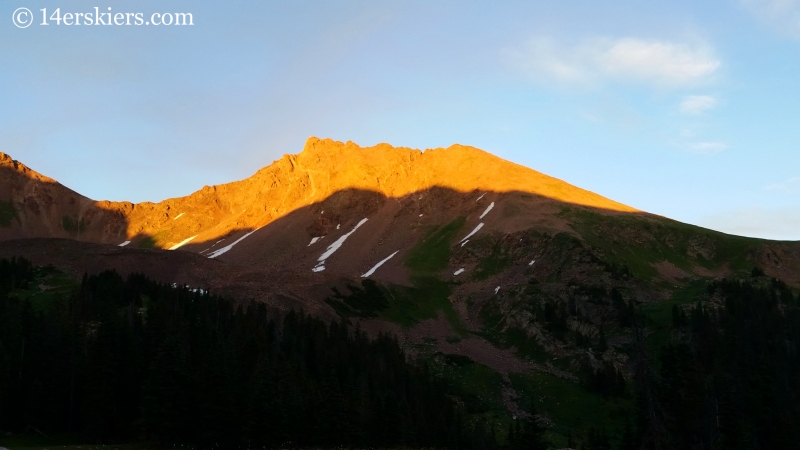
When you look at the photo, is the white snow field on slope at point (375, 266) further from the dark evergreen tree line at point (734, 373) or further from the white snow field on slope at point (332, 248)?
the dark evergreen tree line at point (734, 373)

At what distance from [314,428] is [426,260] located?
326 feet

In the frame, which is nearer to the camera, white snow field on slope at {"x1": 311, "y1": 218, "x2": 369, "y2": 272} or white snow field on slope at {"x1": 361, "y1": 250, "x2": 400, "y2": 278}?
white snow field on slope at {"x1": 361, "y1": 250, "x2": 400, "y2": 278}

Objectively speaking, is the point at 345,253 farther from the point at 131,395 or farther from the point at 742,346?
the point at 131,395

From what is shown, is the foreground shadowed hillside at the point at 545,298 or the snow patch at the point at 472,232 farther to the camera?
the snow patch at the point at 472,232

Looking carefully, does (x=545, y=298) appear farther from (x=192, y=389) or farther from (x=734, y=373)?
(x=192, y=389)

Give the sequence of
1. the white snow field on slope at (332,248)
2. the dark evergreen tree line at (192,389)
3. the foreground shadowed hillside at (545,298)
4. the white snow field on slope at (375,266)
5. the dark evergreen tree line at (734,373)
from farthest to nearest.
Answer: the white snow field on slope at (332,248), the white snow field on slope at (375,266), the foreground shadowed hillside at (545,298), the dark evergreen tree line at (734,373), the dark evergreen tree line at (192,389)

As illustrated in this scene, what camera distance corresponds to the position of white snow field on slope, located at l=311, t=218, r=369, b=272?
530 ft

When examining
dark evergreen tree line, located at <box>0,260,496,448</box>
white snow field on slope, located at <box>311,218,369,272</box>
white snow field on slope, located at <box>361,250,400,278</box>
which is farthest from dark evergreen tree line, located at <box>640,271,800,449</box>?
white snow field on slope, located at <box>311,218,369,272</box>

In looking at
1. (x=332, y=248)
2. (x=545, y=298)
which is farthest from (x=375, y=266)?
(x=545, y=298)

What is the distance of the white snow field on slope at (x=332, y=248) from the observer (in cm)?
16162

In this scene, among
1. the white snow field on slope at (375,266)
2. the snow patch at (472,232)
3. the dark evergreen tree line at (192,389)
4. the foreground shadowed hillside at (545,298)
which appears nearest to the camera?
the dark evergreen tree line at (192,389)

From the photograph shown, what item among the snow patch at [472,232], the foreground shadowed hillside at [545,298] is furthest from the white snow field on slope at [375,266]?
the snow patch at [472,232]

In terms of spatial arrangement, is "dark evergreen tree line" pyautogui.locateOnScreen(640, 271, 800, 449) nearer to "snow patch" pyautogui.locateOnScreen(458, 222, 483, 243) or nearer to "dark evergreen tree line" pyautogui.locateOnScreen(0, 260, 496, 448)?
"dark evergreen tree line" pyautogui.locateOnScreen(0, 260, 496, 448)

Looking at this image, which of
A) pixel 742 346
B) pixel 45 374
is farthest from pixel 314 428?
pixel 742 346
